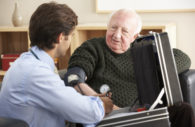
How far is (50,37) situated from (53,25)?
0.19 feet

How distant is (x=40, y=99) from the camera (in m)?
1.52

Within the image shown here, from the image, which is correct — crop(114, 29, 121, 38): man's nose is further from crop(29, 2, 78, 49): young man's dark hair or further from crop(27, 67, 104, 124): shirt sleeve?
crop(27, 67, 104, 124): shirt sleeve

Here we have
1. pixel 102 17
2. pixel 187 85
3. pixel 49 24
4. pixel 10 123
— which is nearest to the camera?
pixel 10 123

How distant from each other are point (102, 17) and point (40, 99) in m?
2.35

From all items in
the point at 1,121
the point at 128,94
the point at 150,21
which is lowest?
the point at 128,94

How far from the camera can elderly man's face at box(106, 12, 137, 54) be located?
93.4 inches

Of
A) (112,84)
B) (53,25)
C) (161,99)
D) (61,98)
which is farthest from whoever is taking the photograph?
(112,84)

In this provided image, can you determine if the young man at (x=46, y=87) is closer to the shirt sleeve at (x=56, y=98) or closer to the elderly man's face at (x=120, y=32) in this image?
the shirt sleeve at (x=56, y=98)

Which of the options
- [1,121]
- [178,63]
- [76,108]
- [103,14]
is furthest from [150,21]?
[1,121]

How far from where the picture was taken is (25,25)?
156 inches

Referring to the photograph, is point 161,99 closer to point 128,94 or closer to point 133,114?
point 133,114

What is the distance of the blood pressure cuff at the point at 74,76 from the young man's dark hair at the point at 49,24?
1.51 feet

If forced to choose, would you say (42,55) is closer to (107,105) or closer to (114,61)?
(107,105)

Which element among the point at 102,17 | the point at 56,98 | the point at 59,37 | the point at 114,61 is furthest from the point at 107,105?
the point at 102,17
